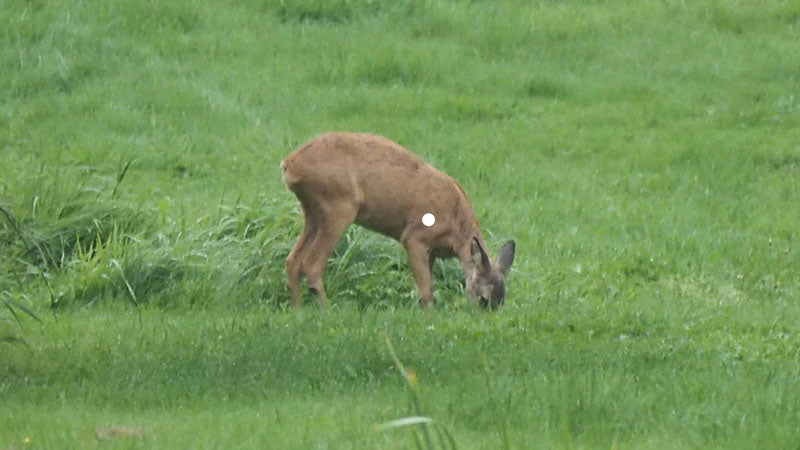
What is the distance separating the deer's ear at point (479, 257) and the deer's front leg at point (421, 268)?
0.37 metres

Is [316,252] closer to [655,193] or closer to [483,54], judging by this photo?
[655,193]

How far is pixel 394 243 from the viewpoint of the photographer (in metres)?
13.1

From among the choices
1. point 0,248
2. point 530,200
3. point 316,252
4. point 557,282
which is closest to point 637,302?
point 557,282

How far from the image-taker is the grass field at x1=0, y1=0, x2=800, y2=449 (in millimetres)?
7898

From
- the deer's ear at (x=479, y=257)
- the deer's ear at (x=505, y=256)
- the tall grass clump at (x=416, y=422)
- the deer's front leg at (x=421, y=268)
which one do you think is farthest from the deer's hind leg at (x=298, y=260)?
the tall grass clump at (x=416, y=422)

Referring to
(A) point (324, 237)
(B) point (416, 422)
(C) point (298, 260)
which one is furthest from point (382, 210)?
(B) point (416, 422)

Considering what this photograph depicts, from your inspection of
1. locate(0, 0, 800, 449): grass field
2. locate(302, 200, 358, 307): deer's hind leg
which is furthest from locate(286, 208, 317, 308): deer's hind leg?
locate(0, 0, 800, 449): grass field

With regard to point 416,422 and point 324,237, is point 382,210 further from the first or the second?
point 416,422

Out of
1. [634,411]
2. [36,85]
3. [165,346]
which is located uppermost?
[634,411]

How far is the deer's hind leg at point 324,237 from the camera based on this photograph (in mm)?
11711

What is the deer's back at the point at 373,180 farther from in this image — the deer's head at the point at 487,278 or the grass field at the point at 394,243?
the grass field at the point at 394,243

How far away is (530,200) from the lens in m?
15.1

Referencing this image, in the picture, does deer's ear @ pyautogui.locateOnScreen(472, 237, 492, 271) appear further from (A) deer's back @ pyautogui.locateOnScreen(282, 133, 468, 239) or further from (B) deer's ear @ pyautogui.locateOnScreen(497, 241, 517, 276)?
(A) deer's back @ pyautogui.locateOnScreen(282, 133, 468, 239)

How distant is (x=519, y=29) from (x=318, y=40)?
257 centimetres
